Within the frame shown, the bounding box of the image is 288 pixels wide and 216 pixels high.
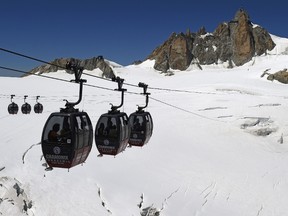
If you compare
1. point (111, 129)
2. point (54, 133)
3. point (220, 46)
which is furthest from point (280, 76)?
point (54, 133)

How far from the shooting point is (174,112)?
4044 centimetres

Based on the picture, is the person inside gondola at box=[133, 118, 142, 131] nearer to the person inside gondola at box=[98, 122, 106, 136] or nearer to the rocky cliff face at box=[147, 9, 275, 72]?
the person inside gondola at box=[98, 122, 106, 136]

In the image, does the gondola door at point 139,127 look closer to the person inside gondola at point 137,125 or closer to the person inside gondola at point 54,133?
the person inside gondola at point 137,125

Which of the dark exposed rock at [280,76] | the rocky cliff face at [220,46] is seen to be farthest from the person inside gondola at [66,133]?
the rocky cliff face at [220,46]

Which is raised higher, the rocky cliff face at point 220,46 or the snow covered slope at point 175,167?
the rocky cliff face at point 220,46

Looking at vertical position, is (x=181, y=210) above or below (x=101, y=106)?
below

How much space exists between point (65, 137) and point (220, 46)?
97201mm

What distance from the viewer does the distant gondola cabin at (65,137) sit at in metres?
11.7

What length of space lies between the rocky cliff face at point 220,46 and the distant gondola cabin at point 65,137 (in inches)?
3495

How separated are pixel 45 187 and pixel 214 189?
10677 millimetres

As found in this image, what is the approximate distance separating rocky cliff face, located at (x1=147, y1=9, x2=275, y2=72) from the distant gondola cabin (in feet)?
291

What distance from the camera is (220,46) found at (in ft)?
344

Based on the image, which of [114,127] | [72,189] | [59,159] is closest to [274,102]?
[72,189]

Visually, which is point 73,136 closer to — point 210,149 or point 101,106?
point 210,149
